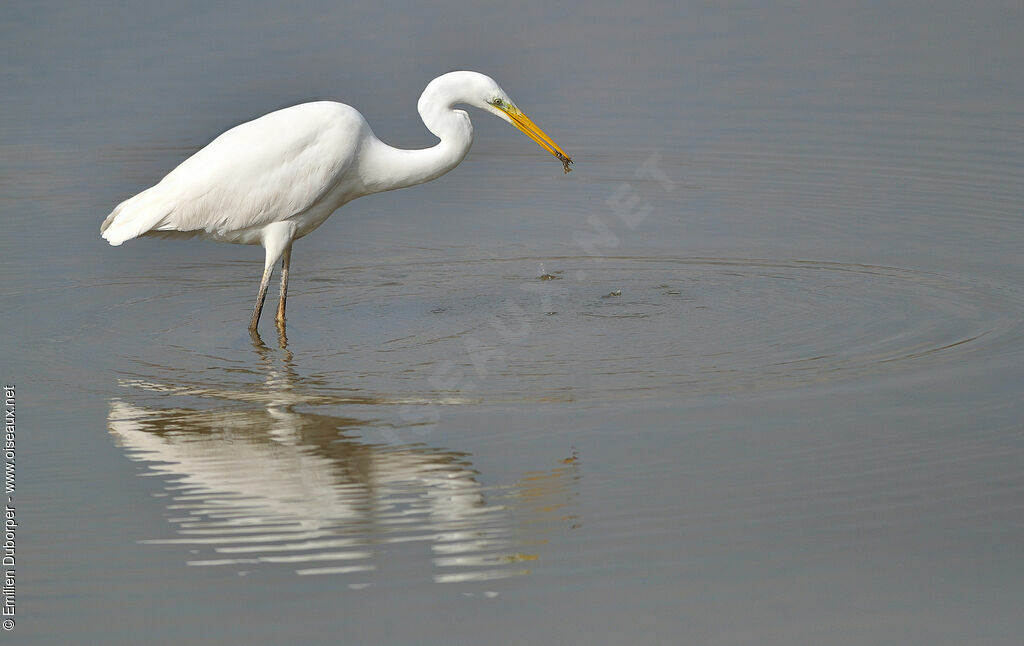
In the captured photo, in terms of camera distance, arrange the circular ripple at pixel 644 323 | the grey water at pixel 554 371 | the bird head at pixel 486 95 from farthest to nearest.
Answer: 1. the bird head at pixel 486 95
2. the circular ripple at pixel 644 323
3. the grey water at pixel 554 371

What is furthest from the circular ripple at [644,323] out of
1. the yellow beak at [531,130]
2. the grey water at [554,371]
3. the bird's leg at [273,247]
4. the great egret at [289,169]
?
the yellow beak at [531,130]

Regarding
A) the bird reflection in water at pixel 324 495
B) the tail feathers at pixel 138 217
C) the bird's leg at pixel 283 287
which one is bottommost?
the bird reflection in water at pixel 324 495

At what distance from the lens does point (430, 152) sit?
8812 mm

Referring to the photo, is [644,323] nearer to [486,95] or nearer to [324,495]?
[486,95]

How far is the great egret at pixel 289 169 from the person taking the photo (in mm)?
8539

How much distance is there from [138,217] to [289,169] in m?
0.93

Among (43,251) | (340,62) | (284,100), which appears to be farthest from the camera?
(340,62)

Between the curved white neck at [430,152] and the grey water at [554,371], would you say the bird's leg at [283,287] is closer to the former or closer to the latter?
the grey water at [554,371]

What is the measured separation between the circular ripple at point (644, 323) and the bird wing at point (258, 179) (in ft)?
2.58

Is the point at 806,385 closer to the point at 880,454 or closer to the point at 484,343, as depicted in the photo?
the point at 880,454

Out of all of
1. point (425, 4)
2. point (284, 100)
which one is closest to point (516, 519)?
point (284, 100)

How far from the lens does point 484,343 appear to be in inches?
326

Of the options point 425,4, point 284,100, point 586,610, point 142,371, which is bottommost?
point 586,610

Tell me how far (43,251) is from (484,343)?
404cm
